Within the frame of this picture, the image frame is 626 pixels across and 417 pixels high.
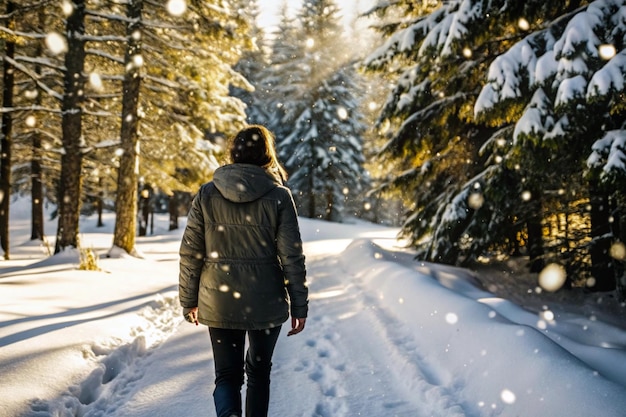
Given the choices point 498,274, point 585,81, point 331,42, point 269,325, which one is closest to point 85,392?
point 269,325

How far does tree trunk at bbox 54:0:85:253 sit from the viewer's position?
982cm

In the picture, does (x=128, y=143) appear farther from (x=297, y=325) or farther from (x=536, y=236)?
(x=536, y=236)

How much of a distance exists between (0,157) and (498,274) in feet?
48.7

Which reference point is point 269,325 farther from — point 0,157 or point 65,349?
point 0,157

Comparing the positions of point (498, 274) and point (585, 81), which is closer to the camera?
point (585, 81)

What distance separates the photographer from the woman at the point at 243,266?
2.54 meters

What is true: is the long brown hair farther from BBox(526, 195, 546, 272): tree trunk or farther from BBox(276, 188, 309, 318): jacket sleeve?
BBox(526, 195, 546, 272): tree trunk

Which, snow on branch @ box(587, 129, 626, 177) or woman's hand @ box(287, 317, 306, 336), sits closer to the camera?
woman's hand @ box(287, 317, 306, 336)

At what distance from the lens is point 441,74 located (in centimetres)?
687

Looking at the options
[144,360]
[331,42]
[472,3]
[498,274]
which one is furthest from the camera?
[331,42]

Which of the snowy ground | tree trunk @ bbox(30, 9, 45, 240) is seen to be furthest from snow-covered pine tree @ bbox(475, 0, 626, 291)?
tree trunk @ bbox(30, 9, 45, 240)

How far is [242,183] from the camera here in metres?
2.47

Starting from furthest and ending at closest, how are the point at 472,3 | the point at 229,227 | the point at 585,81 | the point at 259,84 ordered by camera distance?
1. the point at 259,84
2. the point at 472,3
3. the point at 585,81
4. the point at 229,227

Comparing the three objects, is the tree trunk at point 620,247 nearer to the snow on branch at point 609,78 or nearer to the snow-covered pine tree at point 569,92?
the snow-covered pine tree at point 569,92
